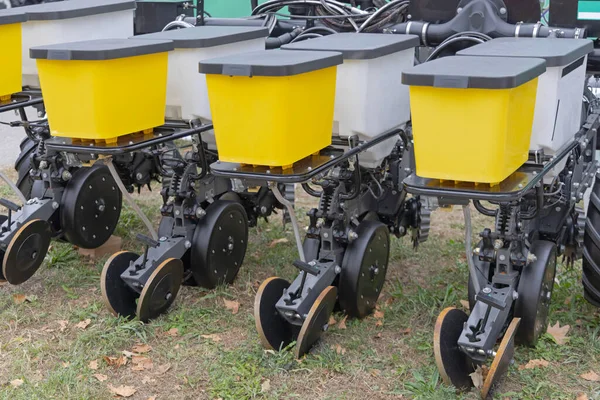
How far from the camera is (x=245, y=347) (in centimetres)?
370

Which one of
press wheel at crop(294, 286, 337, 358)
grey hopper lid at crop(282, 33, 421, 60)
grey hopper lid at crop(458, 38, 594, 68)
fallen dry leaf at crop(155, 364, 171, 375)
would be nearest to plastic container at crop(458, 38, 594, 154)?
grey hopper lid at crop(458, 38, 594, 68)

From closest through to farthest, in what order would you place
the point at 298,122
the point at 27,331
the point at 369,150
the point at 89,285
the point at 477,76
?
1. the point at 477,76
2. the point at 298,122
3. the point at 369,150
4. the point at 27,331
5. the point at 89,285

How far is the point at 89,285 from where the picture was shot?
14.8ft

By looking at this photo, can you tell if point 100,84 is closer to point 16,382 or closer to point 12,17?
point 12,17

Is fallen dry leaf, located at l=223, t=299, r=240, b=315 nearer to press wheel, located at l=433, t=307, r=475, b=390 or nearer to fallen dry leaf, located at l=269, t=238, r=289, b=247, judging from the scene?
fallen dry leaf, located at l=269, t=238, r=289, b=247

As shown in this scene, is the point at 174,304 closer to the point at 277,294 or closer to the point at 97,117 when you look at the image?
the point at 277,294

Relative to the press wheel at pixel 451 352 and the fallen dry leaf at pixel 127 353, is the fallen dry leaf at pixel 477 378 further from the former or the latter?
the fallen dry leaf at pixel 127 353

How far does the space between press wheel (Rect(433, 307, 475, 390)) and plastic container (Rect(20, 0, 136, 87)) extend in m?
2.44

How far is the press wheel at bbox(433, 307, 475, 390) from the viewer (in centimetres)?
311

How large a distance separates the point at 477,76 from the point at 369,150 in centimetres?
106

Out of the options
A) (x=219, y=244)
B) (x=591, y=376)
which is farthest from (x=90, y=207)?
(x=591, y=376)

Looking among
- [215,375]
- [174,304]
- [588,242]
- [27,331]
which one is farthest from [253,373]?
[588,242]

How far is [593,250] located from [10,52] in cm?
292

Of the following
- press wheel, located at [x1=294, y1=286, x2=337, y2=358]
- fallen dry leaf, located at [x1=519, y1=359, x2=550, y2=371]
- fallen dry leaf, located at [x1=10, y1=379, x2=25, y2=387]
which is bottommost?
fallen dry leaf, located at [x1=10, y1=379, x2=25, y2=387]
